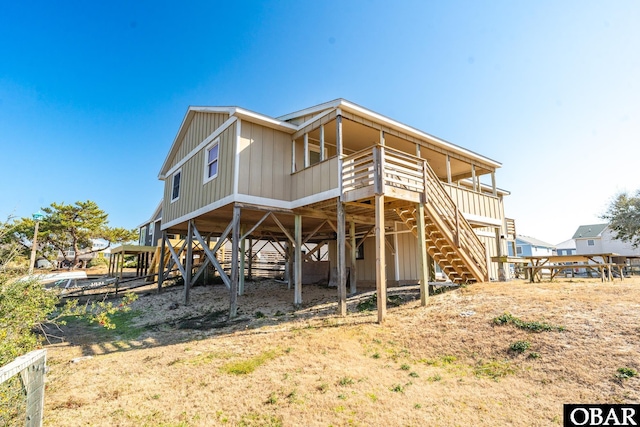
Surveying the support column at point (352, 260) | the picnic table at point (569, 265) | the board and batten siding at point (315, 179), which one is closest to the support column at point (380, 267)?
the board and batten siding at point (315, 179)

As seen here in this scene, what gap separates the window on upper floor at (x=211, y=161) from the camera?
11.8m

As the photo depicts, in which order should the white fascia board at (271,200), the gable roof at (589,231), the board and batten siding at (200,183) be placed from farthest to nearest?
the gable roof at (589,231) → the board and batten siding at (200,183) → the white fascia board at (271,200)

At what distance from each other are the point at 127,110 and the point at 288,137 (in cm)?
1317

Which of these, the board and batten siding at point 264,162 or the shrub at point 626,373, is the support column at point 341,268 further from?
the shrub at point 626,373

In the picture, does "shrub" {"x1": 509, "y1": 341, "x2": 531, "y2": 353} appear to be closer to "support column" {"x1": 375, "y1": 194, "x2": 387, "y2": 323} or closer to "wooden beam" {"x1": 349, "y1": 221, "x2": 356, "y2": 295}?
"support column" {"x1": 375, "y1": 194, "x2": 387, "y2": 323}

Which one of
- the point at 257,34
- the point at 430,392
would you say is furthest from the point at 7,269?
the point at 257,34

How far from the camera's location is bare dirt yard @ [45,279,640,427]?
12.7ft

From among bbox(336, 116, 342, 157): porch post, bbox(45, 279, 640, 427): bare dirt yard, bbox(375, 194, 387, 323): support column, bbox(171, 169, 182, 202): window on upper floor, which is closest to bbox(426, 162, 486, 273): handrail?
bbox(45, 279, 640, 427): bare dirt yard

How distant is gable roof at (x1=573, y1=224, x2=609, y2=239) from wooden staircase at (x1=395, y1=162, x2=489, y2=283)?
4336cm

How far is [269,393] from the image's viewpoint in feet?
14.8

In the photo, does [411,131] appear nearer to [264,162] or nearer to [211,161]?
[264,162]

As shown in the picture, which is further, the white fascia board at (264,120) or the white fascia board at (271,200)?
the white fascia board at (264,120)

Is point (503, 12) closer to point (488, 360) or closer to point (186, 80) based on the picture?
point (488, 360)

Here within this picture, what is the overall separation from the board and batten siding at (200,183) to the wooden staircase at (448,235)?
567 centimetres
